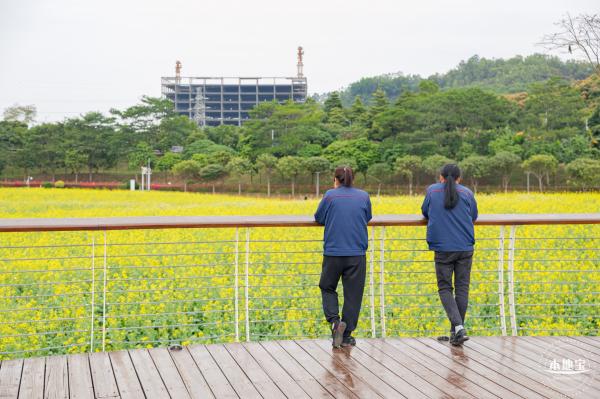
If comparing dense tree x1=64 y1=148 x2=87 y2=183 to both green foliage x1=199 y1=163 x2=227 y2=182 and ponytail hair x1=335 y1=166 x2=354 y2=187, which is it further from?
ponytail hair x1=335 y1=166 x2=354 y2=187

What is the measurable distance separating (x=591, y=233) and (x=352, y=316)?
8.56 meters

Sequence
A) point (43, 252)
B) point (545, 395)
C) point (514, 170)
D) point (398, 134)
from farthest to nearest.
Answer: point (398, 134), point (514, 170), point (43, 252), point (545, 395)

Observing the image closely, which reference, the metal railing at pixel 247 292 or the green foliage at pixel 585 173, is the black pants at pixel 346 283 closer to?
the metal railing at pixel 247 292

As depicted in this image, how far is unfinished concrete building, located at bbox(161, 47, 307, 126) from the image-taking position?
92.8 metres

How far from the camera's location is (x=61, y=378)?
120 inches

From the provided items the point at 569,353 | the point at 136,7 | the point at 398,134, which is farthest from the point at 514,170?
the point at 569,353

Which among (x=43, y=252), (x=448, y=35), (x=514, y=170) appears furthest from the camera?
(x=448, y=35)

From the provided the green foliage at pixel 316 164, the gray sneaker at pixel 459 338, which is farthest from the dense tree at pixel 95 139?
the gray sneaker at pixel 459 338

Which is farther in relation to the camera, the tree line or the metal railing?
the tree line

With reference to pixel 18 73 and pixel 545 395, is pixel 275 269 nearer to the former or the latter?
pixel 545 395

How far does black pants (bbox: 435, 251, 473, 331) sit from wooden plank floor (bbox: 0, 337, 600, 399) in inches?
7.8

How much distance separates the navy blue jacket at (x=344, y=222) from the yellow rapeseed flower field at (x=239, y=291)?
0.67 ft

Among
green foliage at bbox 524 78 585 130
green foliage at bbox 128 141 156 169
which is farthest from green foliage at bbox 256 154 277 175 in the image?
green foliage at bbox 524 78 585 130

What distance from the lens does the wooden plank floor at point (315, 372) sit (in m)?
2.88
